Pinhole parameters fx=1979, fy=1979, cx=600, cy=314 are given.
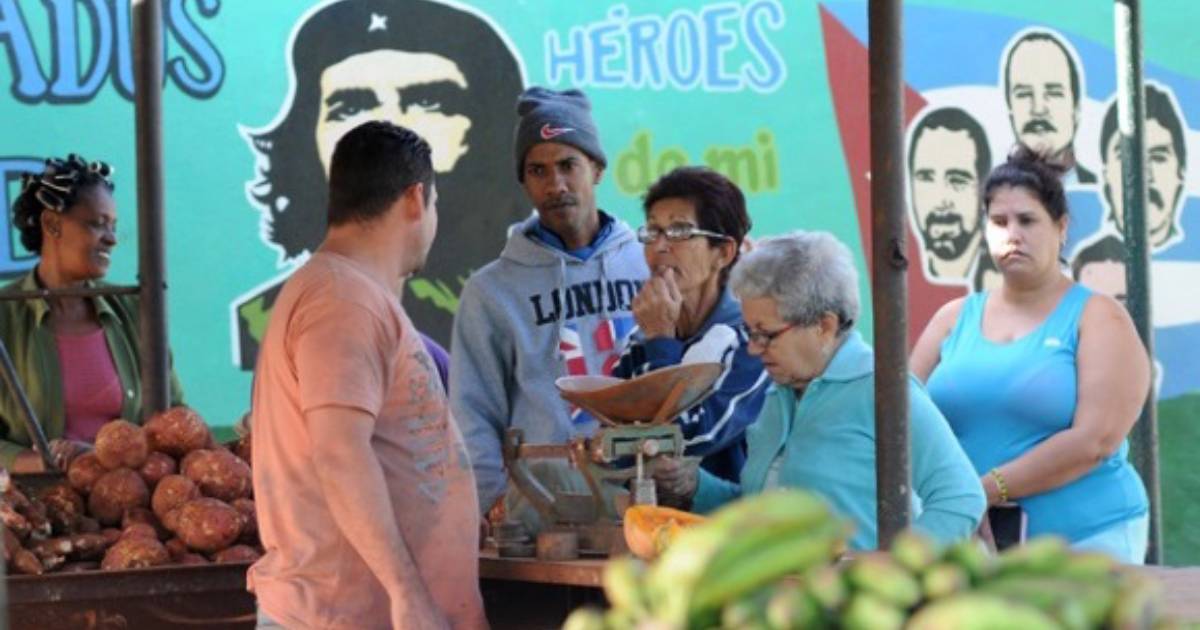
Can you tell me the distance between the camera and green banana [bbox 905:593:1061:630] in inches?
62.3

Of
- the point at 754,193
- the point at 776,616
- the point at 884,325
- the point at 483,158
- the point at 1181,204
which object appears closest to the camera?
the point at 776,616

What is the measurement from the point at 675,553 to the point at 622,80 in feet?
21.1

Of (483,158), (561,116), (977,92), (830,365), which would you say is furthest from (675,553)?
(977,92)

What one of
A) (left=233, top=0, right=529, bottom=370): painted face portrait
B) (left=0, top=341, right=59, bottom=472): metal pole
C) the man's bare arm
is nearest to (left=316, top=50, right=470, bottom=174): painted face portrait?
(left=233, top=0, right=529, bottom=370): painted face portrait

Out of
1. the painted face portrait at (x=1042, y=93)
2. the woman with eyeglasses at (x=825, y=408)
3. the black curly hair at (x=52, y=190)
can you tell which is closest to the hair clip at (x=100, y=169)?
the black curly hair at (x=52, y=190)

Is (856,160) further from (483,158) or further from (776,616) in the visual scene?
(776,616)

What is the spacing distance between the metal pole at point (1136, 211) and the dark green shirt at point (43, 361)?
2987 mm

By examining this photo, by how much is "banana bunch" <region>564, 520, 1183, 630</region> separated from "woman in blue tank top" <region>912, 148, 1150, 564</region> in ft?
10.4

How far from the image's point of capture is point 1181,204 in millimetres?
9133

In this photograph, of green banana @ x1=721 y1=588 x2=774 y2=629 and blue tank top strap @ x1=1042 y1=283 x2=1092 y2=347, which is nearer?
green banana @ x1=721 y1=588 x2=774 y2=629

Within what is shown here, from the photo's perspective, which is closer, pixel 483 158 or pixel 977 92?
pixel 483 158

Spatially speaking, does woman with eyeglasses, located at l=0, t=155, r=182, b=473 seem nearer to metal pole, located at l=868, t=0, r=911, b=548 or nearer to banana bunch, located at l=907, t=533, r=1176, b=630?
metal pole, located at l=868, t=0, r=911, b=548

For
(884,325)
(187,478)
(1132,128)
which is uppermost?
(1132,128)

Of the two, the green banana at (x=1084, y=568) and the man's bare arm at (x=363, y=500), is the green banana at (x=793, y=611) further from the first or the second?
the man's bare arm at (x=363, y=500)
